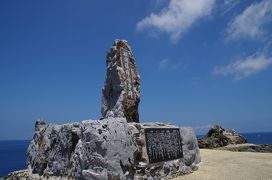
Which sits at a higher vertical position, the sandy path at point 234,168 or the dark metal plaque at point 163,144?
the dark metal plaque at point 163,144

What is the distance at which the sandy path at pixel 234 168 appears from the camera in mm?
9180

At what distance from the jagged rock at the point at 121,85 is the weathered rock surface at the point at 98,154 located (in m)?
1.84

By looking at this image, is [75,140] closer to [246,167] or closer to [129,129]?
[129,129]

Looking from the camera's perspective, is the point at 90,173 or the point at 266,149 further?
the point at 266,149

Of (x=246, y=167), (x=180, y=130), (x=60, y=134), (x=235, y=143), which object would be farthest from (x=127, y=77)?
(x=235, y=143)

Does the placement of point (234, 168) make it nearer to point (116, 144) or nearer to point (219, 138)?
point (116, 144)

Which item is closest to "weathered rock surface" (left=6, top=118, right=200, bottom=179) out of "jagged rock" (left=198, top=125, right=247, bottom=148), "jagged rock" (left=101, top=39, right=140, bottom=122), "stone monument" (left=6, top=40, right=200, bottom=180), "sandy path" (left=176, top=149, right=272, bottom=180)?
"stone monument" (left=6, top=40, right=200, bottom=180)

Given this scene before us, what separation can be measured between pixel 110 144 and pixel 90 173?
0.82 metres

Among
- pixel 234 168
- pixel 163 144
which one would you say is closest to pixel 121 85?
pixel 163 144

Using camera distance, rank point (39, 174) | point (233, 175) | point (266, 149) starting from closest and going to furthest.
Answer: point (233, 175) < point (39, 174) < point (266, 149)

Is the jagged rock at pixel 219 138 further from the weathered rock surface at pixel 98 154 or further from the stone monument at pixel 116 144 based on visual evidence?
the weathered rock surface at pixel 98 154

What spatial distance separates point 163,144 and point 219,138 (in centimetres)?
1155

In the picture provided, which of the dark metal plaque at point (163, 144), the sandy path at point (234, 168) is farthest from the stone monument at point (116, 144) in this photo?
the sandy path at point (234, 168)

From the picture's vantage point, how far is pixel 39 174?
33.1 feet
